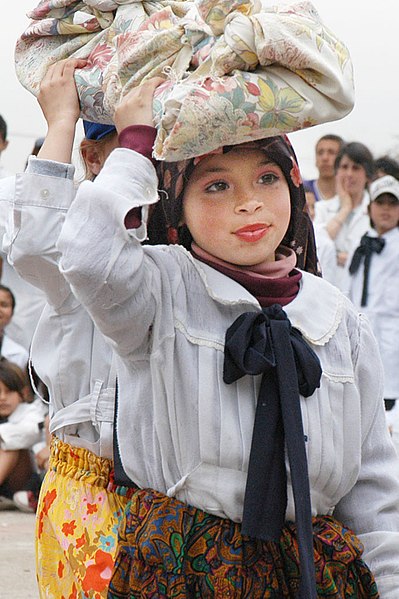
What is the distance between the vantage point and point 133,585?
8.07 feet

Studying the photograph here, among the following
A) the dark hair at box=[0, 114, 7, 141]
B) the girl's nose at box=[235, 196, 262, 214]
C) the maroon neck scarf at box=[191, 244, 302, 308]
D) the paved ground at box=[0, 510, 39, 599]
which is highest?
the dark hair at box=[0, 114, 7, 141]

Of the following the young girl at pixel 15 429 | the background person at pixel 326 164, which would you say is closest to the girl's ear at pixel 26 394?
the young girl at pixel 15 429

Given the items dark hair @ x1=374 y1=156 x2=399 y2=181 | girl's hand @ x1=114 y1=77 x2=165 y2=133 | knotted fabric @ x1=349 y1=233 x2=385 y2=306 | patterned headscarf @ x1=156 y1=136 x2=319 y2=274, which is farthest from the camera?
dark hair @ x1=374 y1=156 x2=399 y2=181

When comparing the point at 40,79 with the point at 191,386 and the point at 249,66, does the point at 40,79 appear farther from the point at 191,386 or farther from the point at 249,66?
the point at 191,386

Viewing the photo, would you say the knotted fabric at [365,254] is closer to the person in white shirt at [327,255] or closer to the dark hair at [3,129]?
the person in white shirt at [327,255]

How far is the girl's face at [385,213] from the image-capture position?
8805 mm

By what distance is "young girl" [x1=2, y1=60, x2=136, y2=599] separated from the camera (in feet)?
8.88

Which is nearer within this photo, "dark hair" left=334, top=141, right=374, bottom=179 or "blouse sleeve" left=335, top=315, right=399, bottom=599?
"blouse sleeve" left=335, top=315, right=399, bottom=599

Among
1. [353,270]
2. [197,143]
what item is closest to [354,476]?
[197,143]

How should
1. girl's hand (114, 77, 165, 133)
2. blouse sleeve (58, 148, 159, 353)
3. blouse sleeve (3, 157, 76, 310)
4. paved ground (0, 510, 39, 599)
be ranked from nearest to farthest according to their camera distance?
1. blouse sleeve (58, 148, 159, 353)
2. girl's hand (114, 77, 165, 133)
3. blouse sleeve (3, 157, 76, 310)
4. paved ground (0, 510, 39, 599)

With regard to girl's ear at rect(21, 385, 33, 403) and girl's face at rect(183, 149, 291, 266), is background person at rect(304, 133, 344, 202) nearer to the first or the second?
girl's ear at rect(21, 385, 33, 403)

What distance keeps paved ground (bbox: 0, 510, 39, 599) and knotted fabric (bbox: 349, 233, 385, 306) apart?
2796 millimetres

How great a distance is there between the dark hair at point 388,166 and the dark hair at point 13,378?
10.5ft

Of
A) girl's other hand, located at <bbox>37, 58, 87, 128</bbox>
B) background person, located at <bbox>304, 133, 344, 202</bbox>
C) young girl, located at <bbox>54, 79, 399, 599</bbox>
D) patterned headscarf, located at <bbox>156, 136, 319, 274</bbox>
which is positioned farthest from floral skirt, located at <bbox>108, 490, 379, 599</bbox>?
background person, located at <bbox>304, 133, 344, 202</bbox>
